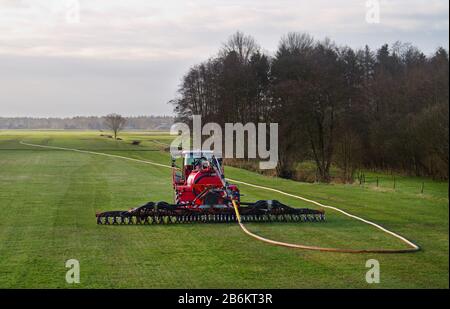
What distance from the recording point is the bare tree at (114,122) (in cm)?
11366

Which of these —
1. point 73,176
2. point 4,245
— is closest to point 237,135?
point 73,176

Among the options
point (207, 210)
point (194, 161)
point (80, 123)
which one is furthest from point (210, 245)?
point (80, 123)

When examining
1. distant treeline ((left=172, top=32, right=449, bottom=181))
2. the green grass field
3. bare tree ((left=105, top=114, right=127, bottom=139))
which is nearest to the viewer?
the green grass field

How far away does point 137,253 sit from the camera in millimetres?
13867

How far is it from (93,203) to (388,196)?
11.7m

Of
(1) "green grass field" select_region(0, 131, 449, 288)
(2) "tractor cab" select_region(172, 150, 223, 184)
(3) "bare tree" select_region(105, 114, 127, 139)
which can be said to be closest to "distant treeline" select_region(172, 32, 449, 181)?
(1) "green grass field" select_region(0, 131, 449, 288)

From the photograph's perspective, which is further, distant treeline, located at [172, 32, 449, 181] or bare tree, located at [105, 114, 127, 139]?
bare tree, located at [105, 114, 127, 139]

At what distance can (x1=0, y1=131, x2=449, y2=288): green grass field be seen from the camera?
444 inches

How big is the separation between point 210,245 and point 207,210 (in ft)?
11.7

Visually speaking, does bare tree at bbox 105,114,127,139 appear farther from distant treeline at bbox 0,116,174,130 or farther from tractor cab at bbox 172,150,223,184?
tractor cab at bbox 172,150,223,184

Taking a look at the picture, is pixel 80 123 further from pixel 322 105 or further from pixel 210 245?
pixel 210 245

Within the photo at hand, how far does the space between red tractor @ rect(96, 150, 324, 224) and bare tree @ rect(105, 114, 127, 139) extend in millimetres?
→ 94798

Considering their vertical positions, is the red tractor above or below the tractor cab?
below
